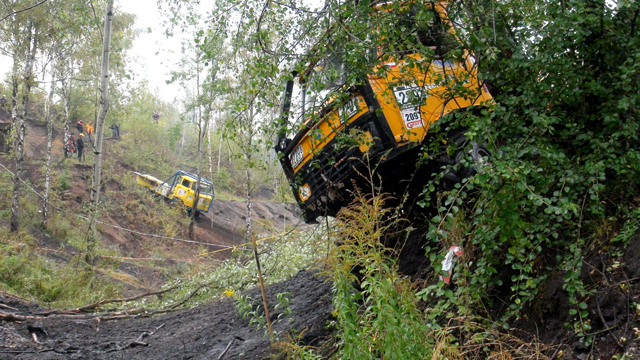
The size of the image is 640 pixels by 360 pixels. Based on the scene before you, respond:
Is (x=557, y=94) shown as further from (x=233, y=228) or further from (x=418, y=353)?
(x=233, y=228)

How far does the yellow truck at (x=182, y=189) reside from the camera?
76.7 ft

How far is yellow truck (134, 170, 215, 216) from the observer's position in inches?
920

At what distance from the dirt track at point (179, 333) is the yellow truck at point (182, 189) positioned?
16.0m

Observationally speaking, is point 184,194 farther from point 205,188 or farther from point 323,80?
point 323,80

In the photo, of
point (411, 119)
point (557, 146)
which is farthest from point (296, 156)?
point (557, 146)

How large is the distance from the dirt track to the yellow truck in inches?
630

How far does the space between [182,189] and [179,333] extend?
1768 centimetres

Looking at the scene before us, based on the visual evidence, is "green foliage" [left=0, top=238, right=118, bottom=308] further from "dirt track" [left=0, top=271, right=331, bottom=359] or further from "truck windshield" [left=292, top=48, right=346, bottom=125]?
"truck windshield" [left=292, top=48, right=346, bottom=125]

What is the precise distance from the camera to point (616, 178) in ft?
11.2

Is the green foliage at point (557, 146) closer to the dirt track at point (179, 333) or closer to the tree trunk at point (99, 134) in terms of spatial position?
the dirt track at point (179, 333)

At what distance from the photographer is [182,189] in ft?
76.9

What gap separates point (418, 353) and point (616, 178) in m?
1.99

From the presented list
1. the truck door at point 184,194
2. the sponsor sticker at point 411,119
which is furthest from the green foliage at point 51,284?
the truck door at point 184,194

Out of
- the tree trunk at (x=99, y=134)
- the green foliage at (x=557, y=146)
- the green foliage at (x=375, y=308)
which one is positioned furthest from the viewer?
the tree trunk at (x=99, y=134)
